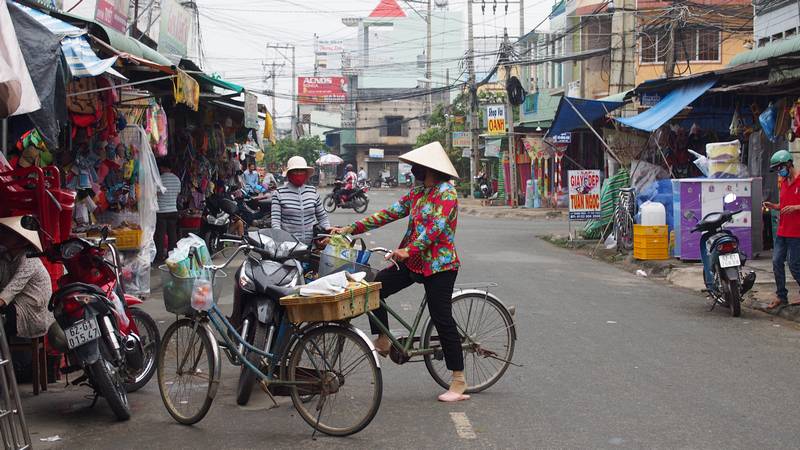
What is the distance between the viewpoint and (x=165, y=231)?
1444cm

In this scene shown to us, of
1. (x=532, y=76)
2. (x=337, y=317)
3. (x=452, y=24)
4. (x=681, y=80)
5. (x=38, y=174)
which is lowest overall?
(x=337, y=317)

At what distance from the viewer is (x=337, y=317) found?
17.4 feet

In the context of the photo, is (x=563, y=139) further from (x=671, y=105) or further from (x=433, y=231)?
(x=433, y=231)

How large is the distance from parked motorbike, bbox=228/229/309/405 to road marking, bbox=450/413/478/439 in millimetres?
1310

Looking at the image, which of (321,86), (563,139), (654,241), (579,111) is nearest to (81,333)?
(654,241)

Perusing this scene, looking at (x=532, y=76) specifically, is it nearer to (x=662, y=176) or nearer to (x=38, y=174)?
(x=662, y=176)

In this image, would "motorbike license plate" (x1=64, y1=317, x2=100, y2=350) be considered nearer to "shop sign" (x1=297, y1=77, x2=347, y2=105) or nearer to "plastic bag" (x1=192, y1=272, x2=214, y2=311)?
"plastic bag" (x1=192, y1=272, x2=214, y2=311)

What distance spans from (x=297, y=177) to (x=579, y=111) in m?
11.9

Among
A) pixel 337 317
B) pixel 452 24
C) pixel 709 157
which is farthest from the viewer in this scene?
pixel 452 24

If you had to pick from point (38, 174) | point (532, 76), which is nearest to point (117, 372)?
point (38, 174)

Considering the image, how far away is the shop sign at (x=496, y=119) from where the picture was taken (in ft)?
124

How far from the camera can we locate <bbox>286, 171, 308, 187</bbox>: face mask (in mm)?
8680

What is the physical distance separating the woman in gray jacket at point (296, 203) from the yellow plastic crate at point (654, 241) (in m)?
8.44

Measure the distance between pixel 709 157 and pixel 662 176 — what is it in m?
3.45
